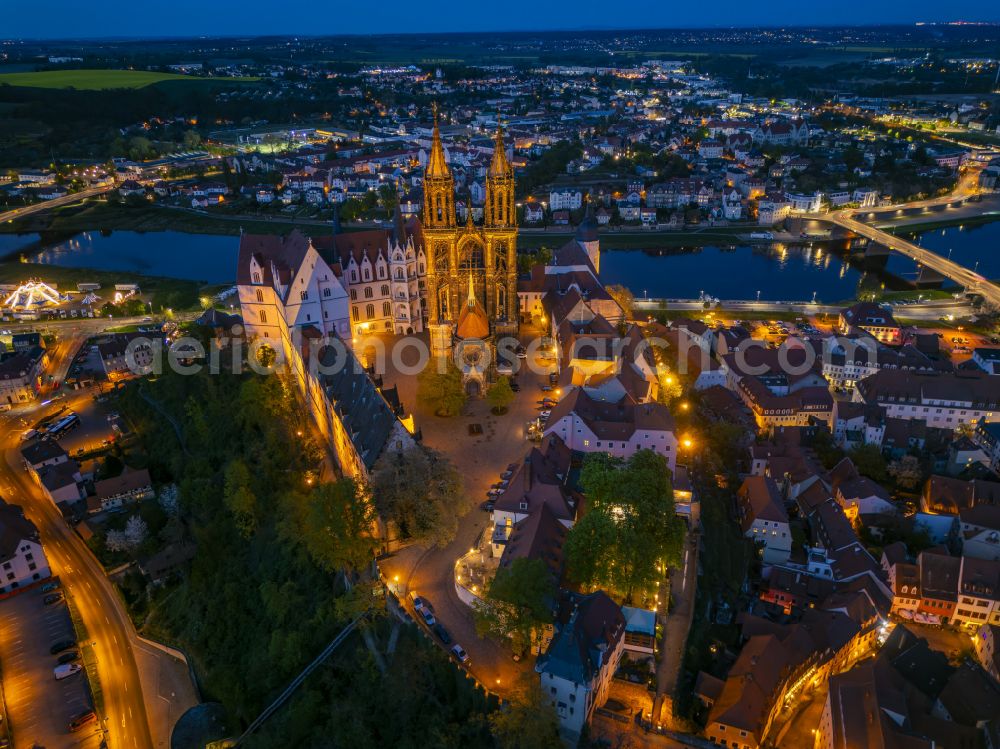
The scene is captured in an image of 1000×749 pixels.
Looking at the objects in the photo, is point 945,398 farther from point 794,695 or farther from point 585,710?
point 585,710

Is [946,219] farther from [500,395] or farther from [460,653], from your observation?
[460,653]

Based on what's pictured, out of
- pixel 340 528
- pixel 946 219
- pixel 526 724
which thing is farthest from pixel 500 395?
pixel 946 219

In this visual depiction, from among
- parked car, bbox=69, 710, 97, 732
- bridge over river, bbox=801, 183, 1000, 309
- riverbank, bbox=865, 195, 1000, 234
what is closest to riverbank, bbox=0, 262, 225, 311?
parked car, bbox=69, 710, 97, 732

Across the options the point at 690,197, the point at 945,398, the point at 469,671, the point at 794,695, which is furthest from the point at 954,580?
the point at 690,197

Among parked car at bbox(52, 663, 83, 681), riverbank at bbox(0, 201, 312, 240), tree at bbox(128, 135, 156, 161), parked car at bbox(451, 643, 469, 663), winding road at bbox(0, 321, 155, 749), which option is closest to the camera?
parked car at bbox(451, 643, 469, 663)

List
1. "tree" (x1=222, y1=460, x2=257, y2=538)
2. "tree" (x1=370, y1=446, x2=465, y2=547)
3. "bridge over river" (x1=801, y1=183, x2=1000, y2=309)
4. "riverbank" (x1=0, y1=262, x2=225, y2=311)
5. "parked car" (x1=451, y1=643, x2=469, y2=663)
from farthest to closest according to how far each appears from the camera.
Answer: "bridge over river" (x1=801, y1=183, x2=1000, y2=309) → "riverbank" (x1=0, y1=262, x2=225, y2=311) → "tree" (x1=222, y1=460, x2=257, y2=538) → "tree" (x1=370, y1=446, x2=465, y2=547) → "parked car" (x1=451, y1=643, x2=469, y2=663)

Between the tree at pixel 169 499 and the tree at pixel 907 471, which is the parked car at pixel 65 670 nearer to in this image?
the tree at pixel 169 499

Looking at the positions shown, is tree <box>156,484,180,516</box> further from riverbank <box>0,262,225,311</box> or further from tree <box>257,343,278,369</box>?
riverbank <box>0,262,225,311</box>

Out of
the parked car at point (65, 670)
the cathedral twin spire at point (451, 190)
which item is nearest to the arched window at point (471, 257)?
the cathedral twin spire at point (451, 190)
